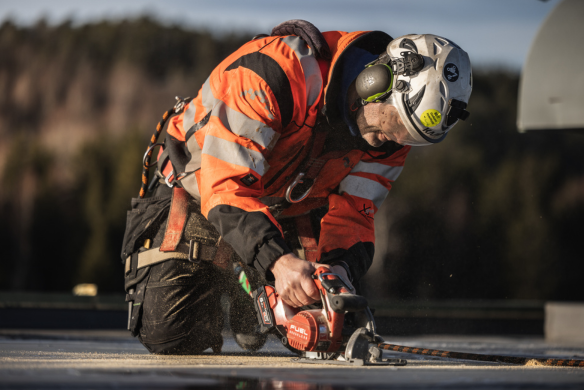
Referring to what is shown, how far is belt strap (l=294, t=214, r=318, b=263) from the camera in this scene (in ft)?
10.4

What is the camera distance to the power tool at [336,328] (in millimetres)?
2121

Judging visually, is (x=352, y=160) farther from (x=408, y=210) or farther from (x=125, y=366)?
A: (x=408, y=210)

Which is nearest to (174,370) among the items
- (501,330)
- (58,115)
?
(501,330)

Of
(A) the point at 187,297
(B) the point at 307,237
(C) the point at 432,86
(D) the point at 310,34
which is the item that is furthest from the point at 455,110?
(A) the point at 187,297

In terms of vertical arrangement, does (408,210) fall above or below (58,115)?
below

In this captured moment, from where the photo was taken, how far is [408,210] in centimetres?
2817

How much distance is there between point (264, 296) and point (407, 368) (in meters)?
0.63

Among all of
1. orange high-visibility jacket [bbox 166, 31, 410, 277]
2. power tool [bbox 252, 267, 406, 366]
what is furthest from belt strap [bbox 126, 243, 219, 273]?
power tool [bbox 252, 267, 406, 366]

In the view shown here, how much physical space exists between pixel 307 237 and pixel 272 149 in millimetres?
777

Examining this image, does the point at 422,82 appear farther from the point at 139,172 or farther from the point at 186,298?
the point at 139,172

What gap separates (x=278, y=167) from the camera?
2.71 metres

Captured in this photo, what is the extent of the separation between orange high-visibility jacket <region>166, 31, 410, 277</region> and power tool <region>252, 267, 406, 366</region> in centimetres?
21

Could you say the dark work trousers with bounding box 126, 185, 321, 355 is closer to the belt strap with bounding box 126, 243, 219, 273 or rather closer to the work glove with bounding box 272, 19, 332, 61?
the belt strap with bounding box 126, 243, 219, 273

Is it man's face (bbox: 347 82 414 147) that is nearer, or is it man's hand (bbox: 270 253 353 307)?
man's hand (bbox: 270 253 353 307)
